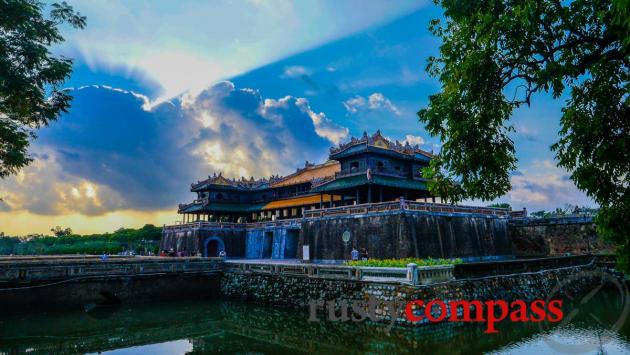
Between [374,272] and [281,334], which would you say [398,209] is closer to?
[374,272]

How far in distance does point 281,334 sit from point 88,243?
1982 inches

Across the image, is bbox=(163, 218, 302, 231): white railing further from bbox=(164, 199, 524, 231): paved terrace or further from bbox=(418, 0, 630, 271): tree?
bbox=(418, 0, 630, 271): tree

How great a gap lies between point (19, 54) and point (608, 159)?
17.7 meters

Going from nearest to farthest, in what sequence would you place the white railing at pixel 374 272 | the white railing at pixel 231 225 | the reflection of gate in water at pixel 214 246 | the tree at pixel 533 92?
the tree at pixel 533 92 → the white railing at pixel 374 272 → the white railing at pixel 231 225 → the reflection of gate in water at pixel 214 246

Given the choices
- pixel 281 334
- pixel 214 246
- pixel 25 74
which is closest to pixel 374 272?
pixel 281 334

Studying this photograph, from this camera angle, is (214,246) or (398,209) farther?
(214,246)

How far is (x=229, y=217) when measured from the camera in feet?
162

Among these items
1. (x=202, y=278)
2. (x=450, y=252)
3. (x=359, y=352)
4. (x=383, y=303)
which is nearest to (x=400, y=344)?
(x=359, y=352)

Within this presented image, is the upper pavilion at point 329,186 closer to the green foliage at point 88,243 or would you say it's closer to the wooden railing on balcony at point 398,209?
the wooden railing on balcony at point 398,209

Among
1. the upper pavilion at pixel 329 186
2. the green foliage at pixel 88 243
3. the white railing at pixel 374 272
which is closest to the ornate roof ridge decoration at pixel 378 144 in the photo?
the upper pavilion at pixel 329 186

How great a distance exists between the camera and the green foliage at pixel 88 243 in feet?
176

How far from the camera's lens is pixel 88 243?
56.7m

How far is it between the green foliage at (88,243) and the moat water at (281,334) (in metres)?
35.2

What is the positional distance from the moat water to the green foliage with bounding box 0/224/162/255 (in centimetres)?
3521
